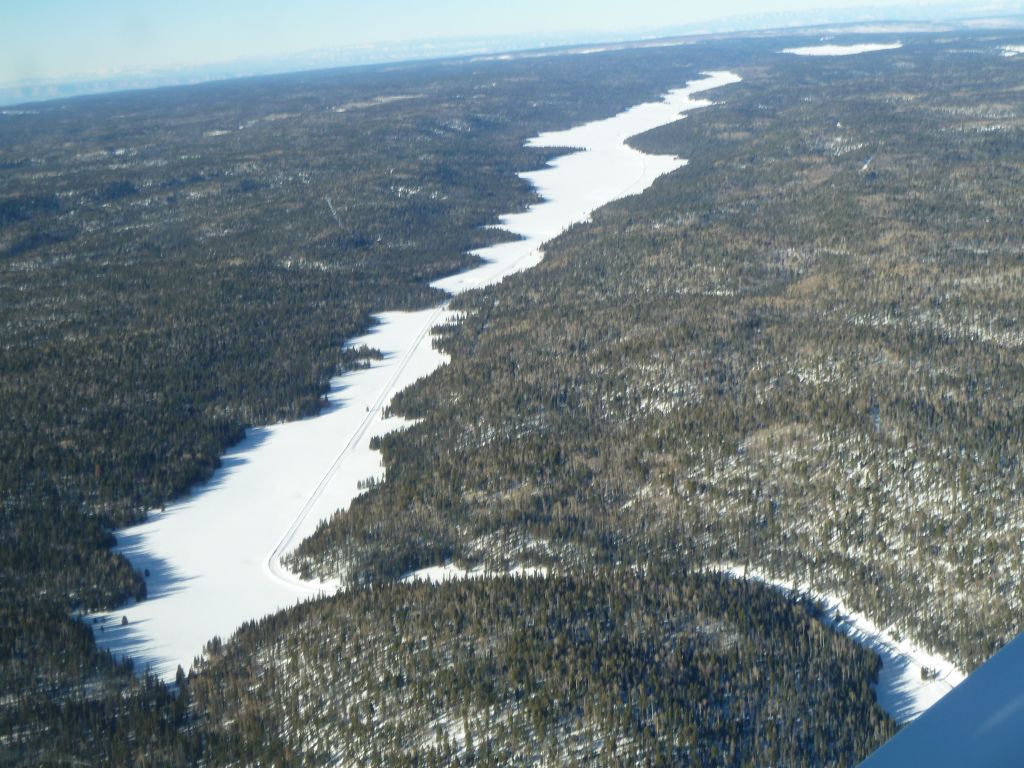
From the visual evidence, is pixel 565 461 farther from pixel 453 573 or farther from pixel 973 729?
pixel 973 729

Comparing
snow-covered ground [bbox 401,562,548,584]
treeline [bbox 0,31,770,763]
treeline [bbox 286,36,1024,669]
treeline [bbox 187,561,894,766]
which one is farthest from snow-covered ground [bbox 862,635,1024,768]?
snow-covered ground [bbox 401,562,548,584]

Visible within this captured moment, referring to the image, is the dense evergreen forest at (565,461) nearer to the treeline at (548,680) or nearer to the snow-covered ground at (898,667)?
the treeline at (548,680)

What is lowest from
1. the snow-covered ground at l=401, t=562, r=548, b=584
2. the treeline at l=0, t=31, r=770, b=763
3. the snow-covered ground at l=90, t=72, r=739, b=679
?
the snow-covered ground at l=401, t=562, r=548, b=584

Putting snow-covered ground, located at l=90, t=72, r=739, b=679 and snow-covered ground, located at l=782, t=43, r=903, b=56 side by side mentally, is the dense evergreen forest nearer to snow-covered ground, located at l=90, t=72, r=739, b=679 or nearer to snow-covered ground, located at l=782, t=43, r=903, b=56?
snow-covered ground, located at l=90, t=72, r=739, b=679

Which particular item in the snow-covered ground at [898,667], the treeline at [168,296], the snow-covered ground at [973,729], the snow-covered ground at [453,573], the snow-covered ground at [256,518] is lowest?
the snow-covered ground at [898,667]

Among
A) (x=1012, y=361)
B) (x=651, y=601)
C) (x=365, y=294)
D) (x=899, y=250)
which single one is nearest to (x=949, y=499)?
(x=651, y=601)

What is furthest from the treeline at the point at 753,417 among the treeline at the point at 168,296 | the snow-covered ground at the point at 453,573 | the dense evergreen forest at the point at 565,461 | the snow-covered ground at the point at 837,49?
the snow-covered ground at the point at 837,49
